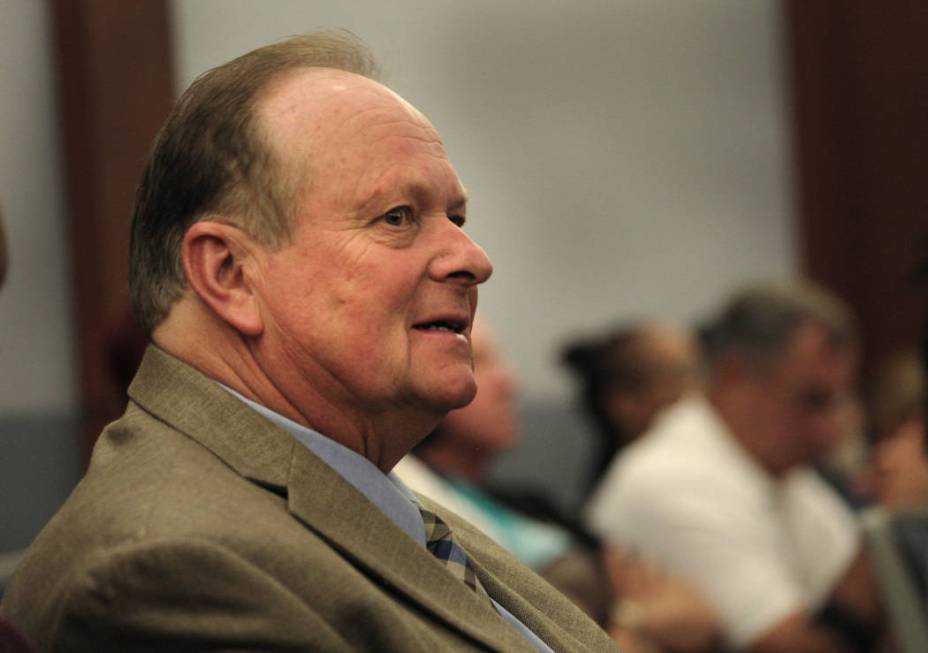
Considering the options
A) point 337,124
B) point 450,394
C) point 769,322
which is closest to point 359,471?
point 450,394

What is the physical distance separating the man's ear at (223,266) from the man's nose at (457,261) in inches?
7.2

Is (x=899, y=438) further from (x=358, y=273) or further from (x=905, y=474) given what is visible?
(x=358, y=273)

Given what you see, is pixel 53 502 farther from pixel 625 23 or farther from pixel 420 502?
pixel 625 23

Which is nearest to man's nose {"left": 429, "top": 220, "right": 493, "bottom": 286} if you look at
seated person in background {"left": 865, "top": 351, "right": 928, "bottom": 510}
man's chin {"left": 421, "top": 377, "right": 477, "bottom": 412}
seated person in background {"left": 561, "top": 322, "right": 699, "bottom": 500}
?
man's chin {"left": 421, "top": 377, "right": 477, "bottom": 412}

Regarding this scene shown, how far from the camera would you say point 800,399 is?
3934 mm

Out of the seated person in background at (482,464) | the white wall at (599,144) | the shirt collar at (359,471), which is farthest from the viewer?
the white wall at (599,144)

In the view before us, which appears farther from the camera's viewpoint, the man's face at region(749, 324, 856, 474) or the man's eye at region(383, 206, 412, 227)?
the man's face at region(749, 324, 856, 474)

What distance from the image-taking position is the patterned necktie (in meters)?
1.50

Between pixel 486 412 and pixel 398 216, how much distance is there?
171cm

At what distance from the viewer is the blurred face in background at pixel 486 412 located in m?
3.14

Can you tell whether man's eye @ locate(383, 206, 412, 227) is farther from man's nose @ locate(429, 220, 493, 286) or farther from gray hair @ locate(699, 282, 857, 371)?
gray hair @ locate(699, 282, 857, 371)

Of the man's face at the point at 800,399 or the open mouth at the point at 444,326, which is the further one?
the man's face at the point at 800,399

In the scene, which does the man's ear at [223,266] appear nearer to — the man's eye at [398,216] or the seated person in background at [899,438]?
the man's eye at [398,216]

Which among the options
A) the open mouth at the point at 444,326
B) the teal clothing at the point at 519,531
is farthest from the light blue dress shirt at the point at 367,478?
the teal clothing at the point at 519,531
